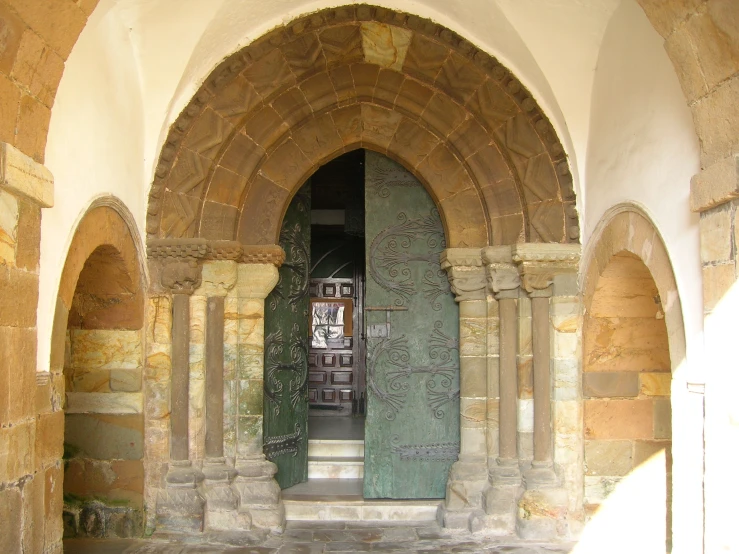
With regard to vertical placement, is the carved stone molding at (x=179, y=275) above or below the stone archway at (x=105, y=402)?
above

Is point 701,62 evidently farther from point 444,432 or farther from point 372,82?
point 444,432

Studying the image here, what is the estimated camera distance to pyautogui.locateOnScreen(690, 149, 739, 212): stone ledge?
8.44 feet

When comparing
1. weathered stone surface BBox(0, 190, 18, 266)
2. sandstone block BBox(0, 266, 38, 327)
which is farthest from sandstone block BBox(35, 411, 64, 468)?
weathered stone surface BBox(0, 190, 18, 266)

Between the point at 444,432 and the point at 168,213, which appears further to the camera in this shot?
the point at 444,432

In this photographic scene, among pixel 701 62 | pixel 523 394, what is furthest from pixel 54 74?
pixel 523 394

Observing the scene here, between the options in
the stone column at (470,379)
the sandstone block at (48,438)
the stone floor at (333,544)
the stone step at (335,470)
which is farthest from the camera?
the stone step at (335,470)

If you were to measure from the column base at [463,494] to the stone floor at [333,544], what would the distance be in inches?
3.8

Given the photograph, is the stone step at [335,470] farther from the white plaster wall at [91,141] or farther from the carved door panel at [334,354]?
the carved door panel at [334,354]

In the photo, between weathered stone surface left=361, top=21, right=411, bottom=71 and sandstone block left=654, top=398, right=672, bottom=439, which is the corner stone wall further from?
sandstone block left=654, top=398, right=672, bottom=439

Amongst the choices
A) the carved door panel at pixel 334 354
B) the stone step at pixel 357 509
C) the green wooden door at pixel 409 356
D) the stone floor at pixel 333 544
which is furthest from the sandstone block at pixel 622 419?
the carved door panel at pixel 334 354

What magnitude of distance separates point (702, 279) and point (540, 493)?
6.64 feet

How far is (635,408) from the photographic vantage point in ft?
14.4

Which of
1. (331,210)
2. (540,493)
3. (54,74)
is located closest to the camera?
(54,74)

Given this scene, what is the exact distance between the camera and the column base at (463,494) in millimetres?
4531
